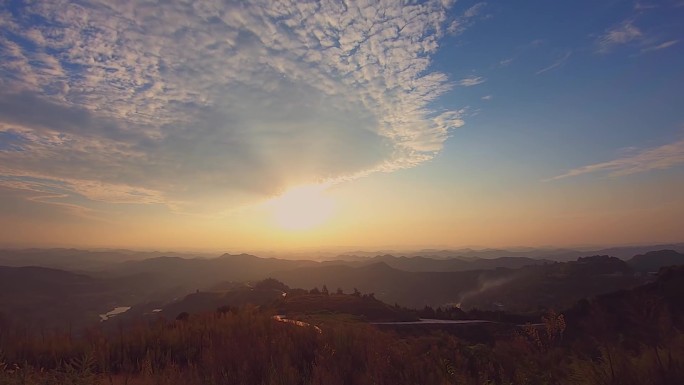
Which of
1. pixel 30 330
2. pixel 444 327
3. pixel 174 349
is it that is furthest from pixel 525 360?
pixel 444 327

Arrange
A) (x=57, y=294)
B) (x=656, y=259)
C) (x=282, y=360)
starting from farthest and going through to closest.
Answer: (x=656, y=259) → (x=57, y=294) → (x=282, y=360)

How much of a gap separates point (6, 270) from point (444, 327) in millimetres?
133927

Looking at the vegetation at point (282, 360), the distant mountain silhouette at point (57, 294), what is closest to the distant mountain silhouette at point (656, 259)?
the vegetation at point (282, 360)

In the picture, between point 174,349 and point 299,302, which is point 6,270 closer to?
point 299,302

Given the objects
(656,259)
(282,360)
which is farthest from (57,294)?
(656,259)

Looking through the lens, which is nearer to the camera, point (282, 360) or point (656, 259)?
point (282, 360)

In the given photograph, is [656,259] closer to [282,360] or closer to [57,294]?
[282,360]

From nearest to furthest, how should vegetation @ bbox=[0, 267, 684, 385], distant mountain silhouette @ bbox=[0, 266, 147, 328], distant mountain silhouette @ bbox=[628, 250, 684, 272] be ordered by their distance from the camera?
1. vegetation @ bbox=[0, 267, 684, 385]
2. distant mountain silhouette @ bbox=[0, 266, 147, 328]
3. distant mountain silhouette @ bbox=[628, 250, 684, 272]

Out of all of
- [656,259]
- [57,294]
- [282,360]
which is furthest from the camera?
[656,259]

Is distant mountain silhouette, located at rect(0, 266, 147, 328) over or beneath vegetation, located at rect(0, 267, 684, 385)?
beneath

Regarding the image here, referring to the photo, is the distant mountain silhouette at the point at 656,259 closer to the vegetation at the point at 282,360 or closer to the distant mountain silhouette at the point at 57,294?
the vegetation at the point at 282,360

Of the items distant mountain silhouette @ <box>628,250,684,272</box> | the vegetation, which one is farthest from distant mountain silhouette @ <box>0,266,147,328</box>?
distant mountain silhouette @ <box>628,250,684,272</box>

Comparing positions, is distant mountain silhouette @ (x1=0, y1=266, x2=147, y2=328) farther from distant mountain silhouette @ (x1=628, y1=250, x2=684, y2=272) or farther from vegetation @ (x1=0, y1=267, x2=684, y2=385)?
distant mountain silhouette @ (x1=628, y1=250, x2=684, y2=272)

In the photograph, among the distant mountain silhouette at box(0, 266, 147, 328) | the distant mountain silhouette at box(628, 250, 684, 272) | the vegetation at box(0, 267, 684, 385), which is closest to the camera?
the vegetation at box(0, 267, 684, 385)
